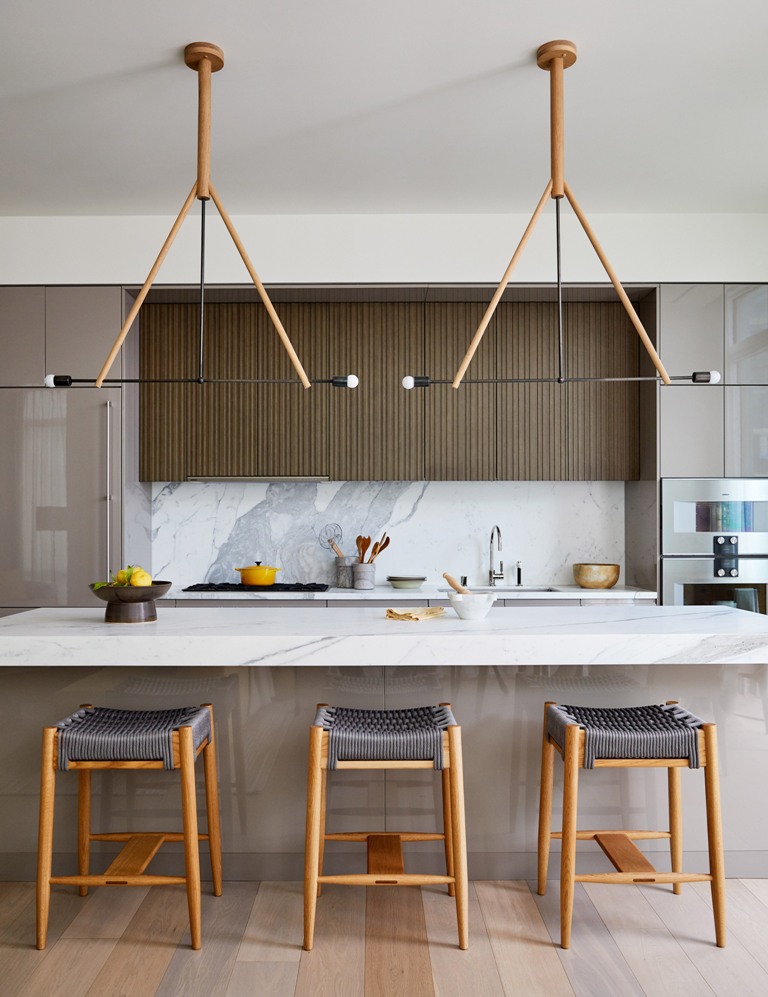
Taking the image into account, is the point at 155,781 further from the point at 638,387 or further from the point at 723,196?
the point at 723,196

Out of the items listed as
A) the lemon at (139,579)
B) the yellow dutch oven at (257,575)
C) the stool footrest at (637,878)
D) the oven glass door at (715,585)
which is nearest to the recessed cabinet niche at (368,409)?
the yellow dutch oven at (257,575)

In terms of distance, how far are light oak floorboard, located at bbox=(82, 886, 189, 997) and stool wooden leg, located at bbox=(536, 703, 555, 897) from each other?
3.65 ft

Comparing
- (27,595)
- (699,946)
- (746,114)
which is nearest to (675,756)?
(699,946)

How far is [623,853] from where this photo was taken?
8.41ft

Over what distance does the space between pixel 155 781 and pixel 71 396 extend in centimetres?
234

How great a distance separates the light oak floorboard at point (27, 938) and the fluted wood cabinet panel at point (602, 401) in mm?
3166

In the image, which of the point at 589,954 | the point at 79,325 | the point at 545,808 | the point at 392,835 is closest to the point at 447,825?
the point at 392,835

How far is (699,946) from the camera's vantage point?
236 cm

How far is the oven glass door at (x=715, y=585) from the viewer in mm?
4254

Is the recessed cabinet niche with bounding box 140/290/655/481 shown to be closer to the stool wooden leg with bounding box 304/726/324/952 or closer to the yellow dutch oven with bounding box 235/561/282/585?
the yellow dutch oven with bounding box 235/561/282/585

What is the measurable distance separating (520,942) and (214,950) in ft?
2.86

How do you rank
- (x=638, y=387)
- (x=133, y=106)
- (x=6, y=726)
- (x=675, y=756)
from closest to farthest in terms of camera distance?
(x=675, y=756) < (x=6, y=726) < (x=133, y=106) < (x=638, y=387)

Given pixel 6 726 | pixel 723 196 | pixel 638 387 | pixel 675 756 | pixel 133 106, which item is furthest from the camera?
pixel 638 387

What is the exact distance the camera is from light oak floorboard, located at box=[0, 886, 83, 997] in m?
2.20
